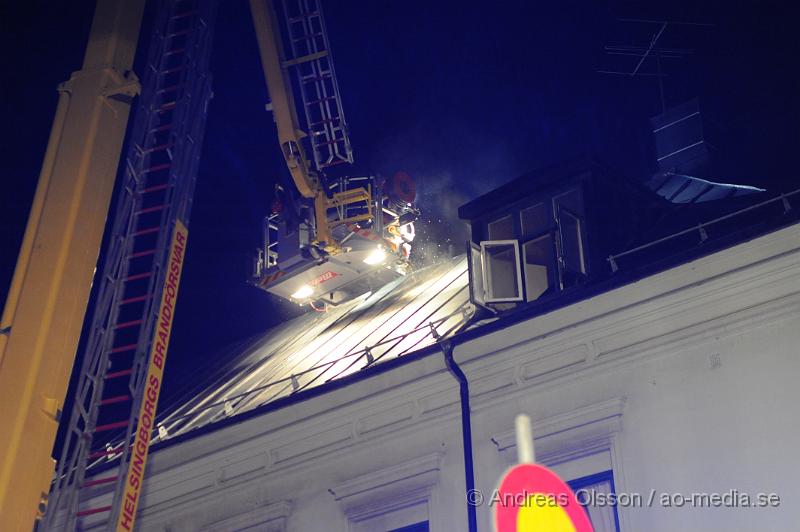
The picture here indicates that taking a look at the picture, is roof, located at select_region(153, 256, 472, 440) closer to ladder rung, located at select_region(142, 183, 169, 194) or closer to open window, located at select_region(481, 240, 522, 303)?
open window, located at select_region(481, 240, 522, 303)

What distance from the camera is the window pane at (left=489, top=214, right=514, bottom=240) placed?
13.8 metres

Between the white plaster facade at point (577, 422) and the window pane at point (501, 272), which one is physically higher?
the window pane at point (501, 272)

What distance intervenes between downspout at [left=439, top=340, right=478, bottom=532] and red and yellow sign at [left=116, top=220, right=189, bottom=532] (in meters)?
3.09

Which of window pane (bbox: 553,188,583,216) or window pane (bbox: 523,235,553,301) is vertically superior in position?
window pane (bbox: 553,188,583,216)

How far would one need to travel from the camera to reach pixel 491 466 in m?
11.5

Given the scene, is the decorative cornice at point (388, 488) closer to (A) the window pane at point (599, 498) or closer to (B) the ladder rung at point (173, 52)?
(A) the window pane at point (599, 498)

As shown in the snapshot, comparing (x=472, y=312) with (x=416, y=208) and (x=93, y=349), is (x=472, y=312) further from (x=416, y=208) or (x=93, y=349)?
(x=416, y=208)

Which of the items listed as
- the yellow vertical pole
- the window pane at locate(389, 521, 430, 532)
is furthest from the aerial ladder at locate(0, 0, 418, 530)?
the window pane at locate(389, 521, 430, 532)

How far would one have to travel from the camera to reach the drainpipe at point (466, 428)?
1134 centimetres

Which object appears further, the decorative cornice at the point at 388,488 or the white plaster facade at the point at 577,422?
the decorative cornice at the point at 388,488

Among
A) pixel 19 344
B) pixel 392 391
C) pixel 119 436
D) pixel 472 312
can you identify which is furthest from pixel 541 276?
pixel 119 436

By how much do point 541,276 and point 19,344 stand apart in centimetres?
637

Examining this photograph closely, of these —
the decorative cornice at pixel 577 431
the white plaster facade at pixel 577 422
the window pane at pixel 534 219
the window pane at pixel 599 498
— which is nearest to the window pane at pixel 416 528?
the white plaster facade at pixel 577 422

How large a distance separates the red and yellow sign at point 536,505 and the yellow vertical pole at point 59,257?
436 cm
